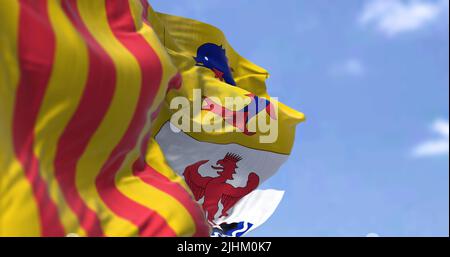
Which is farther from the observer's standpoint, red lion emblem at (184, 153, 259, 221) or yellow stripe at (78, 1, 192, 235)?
red lion emblem at (184, 153, 259, 221)

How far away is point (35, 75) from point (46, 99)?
277 millimetres

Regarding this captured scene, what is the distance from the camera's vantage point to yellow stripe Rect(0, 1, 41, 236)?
22.5 ft

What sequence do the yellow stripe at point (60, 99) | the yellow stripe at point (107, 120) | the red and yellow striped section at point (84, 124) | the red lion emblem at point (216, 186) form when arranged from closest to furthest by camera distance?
the red and yellow striped section at point (84, 124) → the yellow stripe at point (60, 99) → the yellow stripe at point (107, 120) → the red lion emblem at point (216, 186)

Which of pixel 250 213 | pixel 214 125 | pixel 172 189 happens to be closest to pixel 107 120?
pixel 172 189

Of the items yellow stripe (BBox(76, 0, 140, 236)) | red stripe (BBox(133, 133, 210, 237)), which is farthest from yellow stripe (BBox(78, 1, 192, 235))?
red stripe (BBox(133, 133, 210, 237))

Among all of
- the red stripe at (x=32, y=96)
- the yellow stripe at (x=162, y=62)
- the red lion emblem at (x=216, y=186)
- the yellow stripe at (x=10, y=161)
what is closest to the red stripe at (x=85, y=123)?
the red stripe at (x=32, y=96)

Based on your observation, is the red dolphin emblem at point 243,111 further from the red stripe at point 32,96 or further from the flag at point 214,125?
the red stripe at point 32,96

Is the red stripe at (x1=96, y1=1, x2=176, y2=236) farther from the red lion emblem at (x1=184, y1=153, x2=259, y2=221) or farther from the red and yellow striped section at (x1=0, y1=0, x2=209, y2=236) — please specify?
the red lion emblem at (x1=184, y1=153, x2=259, y2=221)

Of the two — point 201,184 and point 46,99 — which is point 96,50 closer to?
point 46,99

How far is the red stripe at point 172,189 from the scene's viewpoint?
8.70m

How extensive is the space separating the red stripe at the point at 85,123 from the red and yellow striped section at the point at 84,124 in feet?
0.04

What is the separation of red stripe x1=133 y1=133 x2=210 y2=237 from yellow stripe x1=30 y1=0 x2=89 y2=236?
1.42 m
